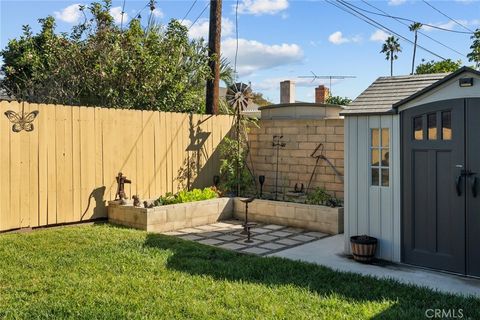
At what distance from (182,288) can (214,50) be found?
7.36 metres

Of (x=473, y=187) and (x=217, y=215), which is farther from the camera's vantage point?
(x=217, y=215)

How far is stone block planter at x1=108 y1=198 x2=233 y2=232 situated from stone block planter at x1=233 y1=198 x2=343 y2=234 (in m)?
0.61

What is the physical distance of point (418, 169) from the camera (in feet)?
17.9

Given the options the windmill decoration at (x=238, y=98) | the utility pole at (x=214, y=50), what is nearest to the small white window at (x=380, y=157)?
the windmill decoration at (x=238, y=98)

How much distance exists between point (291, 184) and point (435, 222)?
4292mm

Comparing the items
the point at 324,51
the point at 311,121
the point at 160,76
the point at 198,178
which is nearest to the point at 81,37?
the point at 160,76

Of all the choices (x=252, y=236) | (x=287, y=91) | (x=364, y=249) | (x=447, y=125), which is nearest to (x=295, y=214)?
(x=252, y=236)

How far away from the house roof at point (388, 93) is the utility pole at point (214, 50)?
478cm

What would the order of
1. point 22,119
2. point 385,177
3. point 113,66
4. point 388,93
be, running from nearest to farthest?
1. point 385,177
2. point 388,93
3. point 22,119
4. point 113,66

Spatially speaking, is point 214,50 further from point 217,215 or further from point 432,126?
point 432,126

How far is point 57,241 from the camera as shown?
6.32 meters

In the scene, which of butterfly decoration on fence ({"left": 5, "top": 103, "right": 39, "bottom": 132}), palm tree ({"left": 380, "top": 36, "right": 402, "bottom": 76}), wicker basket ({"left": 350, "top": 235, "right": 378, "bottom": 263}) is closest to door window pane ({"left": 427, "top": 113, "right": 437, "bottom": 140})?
wicker basket ({"left": 350, "top": 235, "right": 378, "bottom": 263})

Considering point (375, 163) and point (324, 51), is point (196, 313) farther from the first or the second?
point (324, 51)

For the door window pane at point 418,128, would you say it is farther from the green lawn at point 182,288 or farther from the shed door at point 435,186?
the green lawn at point 182,288
